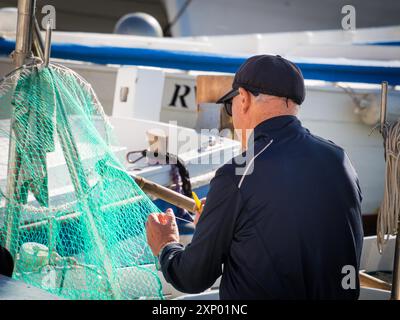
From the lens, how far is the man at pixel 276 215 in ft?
6.70

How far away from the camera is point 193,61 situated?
303 inches

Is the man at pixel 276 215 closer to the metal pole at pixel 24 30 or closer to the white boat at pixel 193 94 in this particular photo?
the metal pole at pixel 24 30

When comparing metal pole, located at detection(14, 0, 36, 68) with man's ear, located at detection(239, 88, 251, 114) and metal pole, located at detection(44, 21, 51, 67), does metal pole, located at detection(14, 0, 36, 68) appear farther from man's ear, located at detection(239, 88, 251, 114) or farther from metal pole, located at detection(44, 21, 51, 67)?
man's ear, located at detection(239, 88, 251, 114)

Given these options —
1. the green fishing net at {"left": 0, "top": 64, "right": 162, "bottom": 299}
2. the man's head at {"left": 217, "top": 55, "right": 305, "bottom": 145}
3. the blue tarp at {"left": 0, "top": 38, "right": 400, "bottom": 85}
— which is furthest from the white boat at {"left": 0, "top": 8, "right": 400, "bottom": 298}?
the man's head at {"left": 217, "top": 55, "right": 305, "bottom": 145}

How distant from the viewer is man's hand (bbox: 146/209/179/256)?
7.67 feet

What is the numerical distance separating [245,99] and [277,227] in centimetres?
46

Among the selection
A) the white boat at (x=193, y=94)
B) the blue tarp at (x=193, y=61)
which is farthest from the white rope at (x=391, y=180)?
the blue tarp at (x=193, y=61)

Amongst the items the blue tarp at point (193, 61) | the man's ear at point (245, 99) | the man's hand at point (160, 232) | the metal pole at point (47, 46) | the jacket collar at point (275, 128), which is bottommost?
the man's hand at point (160, 232)

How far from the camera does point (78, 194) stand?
279 centimetres

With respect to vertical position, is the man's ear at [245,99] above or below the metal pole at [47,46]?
below

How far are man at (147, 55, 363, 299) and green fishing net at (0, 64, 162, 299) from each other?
605 mm

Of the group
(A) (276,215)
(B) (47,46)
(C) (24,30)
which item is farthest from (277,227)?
(C) (24,30)

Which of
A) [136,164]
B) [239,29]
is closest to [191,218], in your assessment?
[136,164]

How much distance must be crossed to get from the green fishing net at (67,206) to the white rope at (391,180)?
1.30 metres
